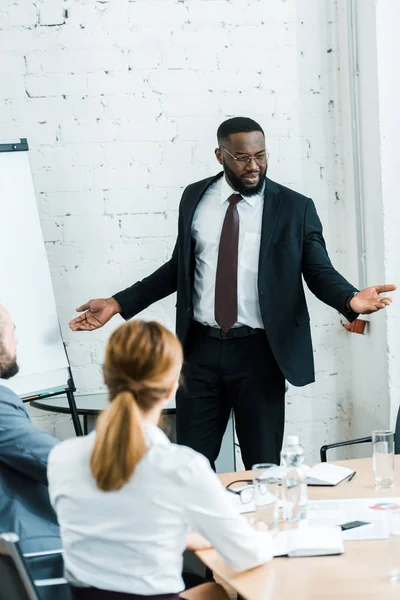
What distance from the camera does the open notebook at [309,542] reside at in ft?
5.49

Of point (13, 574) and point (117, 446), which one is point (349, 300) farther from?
point (13, 574)

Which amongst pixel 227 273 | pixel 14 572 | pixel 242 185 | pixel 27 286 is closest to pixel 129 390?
pixel 14 572

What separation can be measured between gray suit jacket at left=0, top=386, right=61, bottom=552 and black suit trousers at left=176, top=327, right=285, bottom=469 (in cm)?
106

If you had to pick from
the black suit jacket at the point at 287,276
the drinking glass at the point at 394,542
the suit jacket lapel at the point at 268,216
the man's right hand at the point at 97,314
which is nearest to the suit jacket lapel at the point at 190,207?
the black suit jacket at the point at 287,276

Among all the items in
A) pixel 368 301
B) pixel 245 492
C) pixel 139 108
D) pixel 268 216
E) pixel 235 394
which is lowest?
pixel 235 394

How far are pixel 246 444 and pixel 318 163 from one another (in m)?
1.29

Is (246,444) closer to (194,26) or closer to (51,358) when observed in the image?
(51,358)

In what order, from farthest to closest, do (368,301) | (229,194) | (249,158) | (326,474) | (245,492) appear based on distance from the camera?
(229,194) < (249,158) < (368,301) < (326,474) < (245,492)

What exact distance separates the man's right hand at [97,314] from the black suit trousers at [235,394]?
33 centimetres

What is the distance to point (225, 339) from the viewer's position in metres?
2.88

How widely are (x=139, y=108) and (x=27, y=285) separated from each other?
34.7 inches

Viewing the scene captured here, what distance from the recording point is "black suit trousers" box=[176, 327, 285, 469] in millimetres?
2877

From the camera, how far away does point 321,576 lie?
1574 mm

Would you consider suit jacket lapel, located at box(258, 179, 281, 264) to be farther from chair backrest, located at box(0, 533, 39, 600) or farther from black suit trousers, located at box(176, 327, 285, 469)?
chair backrest, located at box(0, 533, 39, 600)
